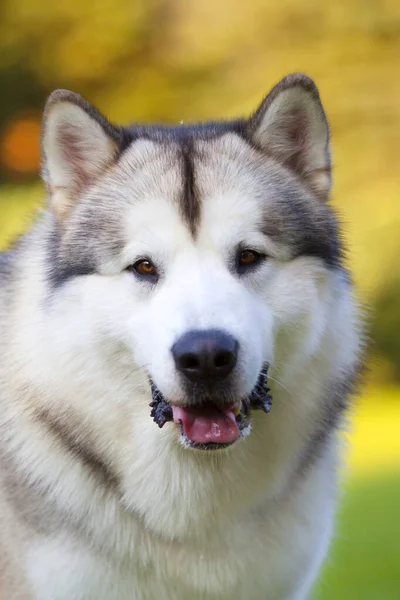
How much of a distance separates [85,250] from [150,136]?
0.48m

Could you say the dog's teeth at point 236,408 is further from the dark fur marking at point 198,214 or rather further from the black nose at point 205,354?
the dark fur marking at point 198,214

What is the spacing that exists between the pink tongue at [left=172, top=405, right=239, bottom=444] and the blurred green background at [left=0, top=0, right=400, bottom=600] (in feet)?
17.0

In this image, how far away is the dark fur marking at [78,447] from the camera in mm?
2738

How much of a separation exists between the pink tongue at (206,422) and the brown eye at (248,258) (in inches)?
17.1

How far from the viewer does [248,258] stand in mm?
2539

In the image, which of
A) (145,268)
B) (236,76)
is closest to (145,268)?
(145,268)

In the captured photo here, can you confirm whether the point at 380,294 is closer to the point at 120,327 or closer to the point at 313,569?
the point at 313,569

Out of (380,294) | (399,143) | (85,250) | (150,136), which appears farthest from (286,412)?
(399,143)

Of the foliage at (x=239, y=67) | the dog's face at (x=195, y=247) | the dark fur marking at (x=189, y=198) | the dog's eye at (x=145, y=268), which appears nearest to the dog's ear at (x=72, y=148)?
the dog's face at (x=195, y=247)

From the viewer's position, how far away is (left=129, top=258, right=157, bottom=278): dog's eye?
250cm

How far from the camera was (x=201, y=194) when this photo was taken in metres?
2.56

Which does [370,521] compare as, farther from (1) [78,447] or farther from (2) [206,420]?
(2) [206,420]

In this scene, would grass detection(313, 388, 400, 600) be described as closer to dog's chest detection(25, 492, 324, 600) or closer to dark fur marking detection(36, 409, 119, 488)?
dog's chest detection(25, 492, 324, 600)

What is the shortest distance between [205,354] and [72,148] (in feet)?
3.02
